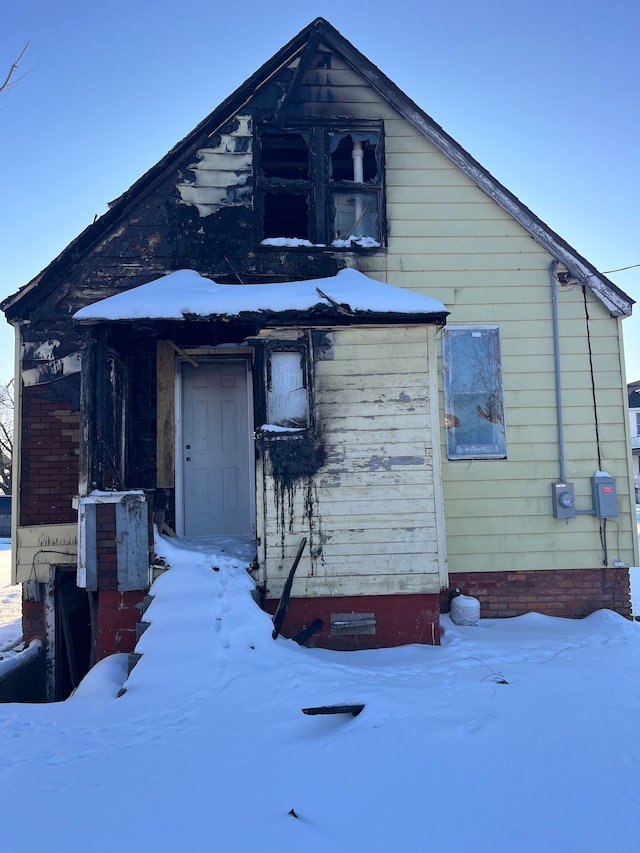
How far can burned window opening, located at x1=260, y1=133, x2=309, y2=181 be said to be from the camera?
7.35 meters

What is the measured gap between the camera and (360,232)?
738 cm

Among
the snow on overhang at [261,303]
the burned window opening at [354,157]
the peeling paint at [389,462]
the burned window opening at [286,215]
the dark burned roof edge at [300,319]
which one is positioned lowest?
the peeling paint at [389,462]

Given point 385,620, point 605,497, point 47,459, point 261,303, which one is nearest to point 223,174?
point 261,303

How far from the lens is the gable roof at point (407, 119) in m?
6.97

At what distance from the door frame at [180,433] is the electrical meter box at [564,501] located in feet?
12.3

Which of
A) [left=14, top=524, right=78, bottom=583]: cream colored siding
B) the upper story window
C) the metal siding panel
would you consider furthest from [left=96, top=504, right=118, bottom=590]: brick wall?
the upper story window

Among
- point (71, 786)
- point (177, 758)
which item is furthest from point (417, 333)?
point (71, 786)

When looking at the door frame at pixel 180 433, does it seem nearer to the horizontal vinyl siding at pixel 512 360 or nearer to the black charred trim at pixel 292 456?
the black charred trim at pixel 292 456

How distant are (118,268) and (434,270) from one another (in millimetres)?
3939

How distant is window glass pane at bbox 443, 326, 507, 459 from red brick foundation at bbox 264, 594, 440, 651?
2035mm

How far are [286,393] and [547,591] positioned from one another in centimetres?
411

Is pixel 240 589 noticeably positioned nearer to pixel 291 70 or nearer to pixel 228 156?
pixel 228 156

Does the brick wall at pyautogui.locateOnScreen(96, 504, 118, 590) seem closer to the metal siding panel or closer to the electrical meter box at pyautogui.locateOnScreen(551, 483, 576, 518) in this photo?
the metal siding panel

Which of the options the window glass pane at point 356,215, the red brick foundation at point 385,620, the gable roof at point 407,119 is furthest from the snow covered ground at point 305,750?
the window glass pane at point 356,215
